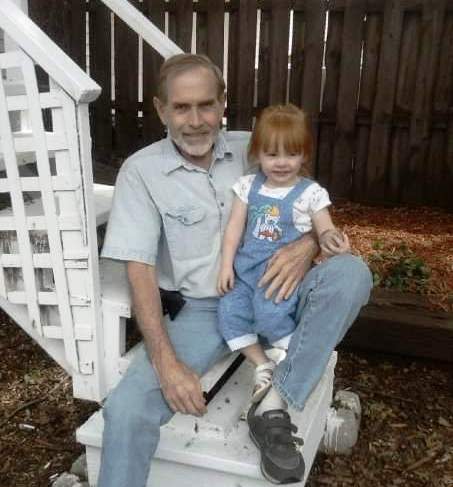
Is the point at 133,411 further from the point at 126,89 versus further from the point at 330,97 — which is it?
the point at 126,89

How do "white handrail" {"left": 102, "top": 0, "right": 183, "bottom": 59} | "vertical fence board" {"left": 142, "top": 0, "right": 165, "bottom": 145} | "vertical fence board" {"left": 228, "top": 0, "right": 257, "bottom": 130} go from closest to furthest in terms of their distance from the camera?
"white handrail" {"left": 102, "top": 0, "right": 183, "bottom": 59}, "vertical fence board" {"left": 228, "top": 0, "right": 257, "bottom": 130}, "vertical fence board" {"left": 142, "top": 0, "right": 165, "bottom": 145}

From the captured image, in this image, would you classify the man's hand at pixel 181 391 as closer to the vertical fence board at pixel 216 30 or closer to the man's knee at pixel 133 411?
the man's knee at pixel 133 411

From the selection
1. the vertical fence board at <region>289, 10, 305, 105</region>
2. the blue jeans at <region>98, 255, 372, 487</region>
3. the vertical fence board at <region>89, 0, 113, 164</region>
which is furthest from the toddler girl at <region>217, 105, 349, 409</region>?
the vertical fence board at <region>89, 0, 113, 164</region>

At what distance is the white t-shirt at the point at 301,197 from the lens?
2186 millimetres

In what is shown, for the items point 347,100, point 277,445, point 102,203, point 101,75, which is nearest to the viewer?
point 277,445

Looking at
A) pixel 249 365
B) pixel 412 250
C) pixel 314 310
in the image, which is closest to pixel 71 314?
pixel 249 365

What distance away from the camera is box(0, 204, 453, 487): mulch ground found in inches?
100

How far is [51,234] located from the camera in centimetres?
215

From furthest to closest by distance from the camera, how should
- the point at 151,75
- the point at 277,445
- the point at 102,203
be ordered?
1. the point at 151,75
2. the point at 102,203
3. the point at 277,445

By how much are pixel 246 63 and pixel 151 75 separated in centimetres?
83

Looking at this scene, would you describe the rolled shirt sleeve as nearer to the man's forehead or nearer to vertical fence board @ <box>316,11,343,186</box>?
the man's forehead

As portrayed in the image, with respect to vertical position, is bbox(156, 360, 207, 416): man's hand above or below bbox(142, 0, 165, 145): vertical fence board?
below

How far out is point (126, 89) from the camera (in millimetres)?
5340

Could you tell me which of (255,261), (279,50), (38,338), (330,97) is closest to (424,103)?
(330,97)
